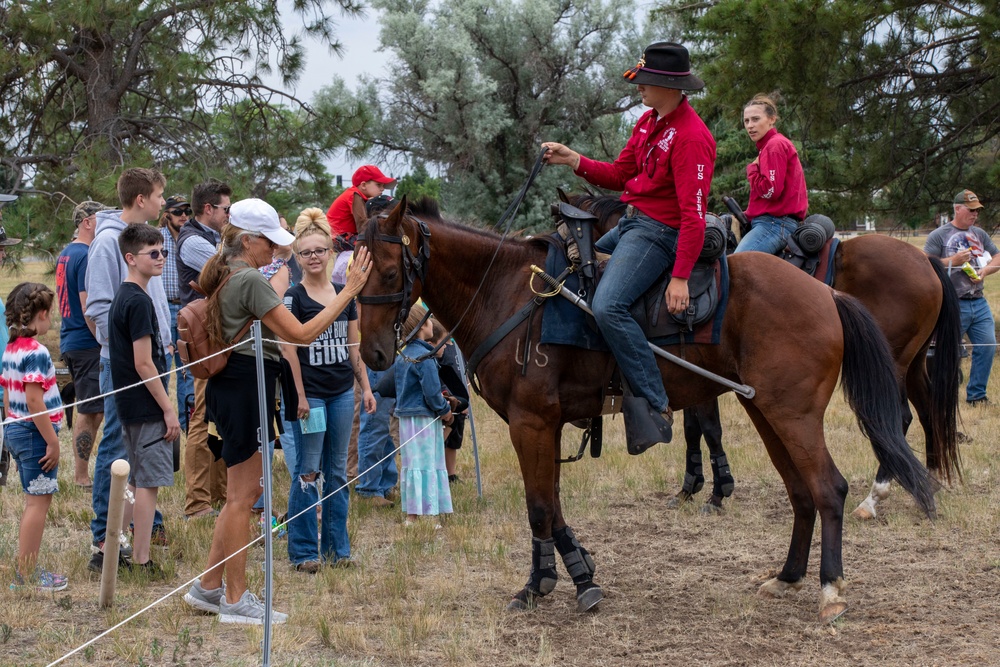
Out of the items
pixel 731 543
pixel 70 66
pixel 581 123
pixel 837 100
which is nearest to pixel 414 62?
pixel 581 123

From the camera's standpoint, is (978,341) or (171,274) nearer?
(171,274)

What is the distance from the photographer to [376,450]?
7.96 metres

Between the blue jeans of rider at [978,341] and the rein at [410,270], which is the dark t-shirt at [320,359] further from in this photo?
the blue jeans of rider at [978,341]

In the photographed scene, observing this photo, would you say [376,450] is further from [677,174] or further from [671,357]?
[677,174]

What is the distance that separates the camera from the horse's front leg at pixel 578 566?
17.5 feet

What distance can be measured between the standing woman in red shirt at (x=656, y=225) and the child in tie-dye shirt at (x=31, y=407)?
312 centimetres

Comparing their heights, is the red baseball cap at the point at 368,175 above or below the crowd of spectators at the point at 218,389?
above

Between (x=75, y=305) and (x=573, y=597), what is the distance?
4.57 m

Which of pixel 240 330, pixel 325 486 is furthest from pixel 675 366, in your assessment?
pixel 325 486

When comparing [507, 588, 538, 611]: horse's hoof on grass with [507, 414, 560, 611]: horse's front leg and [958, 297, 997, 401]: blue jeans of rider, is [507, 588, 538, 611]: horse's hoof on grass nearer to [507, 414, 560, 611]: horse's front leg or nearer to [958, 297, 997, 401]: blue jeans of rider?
[507, 414, 560, 611]: horse's front leg

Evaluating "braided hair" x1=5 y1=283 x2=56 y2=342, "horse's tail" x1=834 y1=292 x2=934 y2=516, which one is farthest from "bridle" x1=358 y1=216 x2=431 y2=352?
"horse's tail" x1=834 y1=292 x2=934 y2=516

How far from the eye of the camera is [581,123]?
32.1 m

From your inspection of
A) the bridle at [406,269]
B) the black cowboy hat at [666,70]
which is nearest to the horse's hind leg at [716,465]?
the bridle at [406,269]

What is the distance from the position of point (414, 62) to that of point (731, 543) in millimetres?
28550
